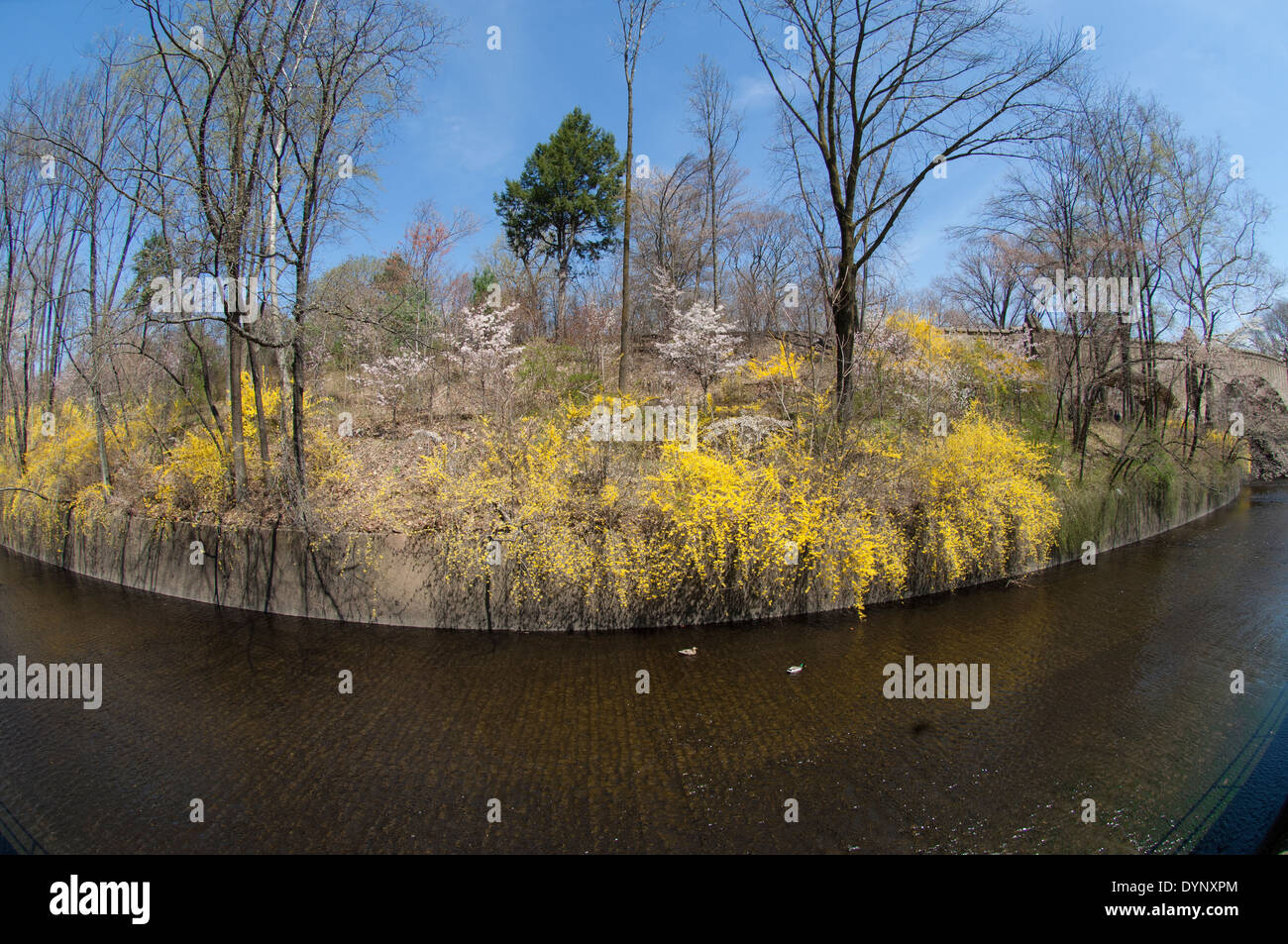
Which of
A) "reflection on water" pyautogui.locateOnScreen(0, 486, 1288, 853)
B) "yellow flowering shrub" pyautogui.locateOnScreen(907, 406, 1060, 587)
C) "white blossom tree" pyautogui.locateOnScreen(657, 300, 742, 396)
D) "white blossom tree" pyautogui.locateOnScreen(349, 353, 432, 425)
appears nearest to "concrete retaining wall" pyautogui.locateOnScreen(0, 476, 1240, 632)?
"reflection on water" pyautogui.locateOnScreen(0, 486, 1288, 853)

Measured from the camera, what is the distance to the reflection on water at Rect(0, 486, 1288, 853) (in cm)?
403

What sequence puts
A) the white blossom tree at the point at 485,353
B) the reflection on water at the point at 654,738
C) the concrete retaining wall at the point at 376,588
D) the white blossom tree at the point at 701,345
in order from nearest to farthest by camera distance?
the reflection on water at the point at 654,738 < the concrete retaining wall at the point at 376,588 < the white blossom tree at the point at 485,353 < the white blossom tree at the point at 701,345

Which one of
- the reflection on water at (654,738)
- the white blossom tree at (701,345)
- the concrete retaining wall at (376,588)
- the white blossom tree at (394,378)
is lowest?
the reflection on water at (654,738)

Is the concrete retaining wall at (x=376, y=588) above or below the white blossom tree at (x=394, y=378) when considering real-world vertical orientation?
below

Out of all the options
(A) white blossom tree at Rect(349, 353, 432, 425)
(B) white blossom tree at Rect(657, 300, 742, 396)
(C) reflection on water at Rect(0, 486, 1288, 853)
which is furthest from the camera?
(B) white blossom tree at Rect(657, 300, 742, 396)

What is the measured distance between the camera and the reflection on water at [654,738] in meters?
4.03

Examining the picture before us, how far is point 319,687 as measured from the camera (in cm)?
630

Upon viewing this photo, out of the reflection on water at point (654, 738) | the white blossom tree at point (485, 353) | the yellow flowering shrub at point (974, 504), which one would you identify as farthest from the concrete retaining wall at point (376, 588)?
the white blossom tree at point (485, 353)

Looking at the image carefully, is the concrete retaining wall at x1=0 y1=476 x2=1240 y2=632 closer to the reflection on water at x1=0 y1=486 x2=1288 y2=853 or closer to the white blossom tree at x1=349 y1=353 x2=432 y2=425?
the reflection on water at x1=0 y1=486 x2=1288 y2=853

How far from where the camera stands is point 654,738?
17.0ft

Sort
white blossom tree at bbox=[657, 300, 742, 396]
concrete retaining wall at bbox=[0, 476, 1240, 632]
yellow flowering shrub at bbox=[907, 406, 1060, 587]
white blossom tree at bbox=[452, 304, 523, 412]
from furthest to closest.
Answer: white blossom tree at bbox=[657, 300, 742, 396], white blossom tree at bbox=[452, 304, 523, 412], yellow flowering shrub at bbox=[907, 406, 1060, 587], concrete retaining wall at bbox=[0, 476, 1240, 632]

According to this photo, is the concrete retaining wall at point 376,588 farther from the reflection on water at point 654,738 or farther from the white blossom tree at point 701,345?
the white blossom tree at point 701,345

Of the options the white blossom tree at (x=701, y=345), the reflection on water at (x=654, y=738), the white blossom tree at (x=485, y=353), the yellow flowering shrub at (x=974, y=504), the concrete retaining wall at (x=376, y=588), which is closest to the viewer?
the reflection on water at (x=654, y=738)

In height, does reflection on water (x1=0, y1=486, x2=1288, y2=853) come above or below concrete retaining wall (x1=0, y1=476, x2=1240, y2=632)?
below
